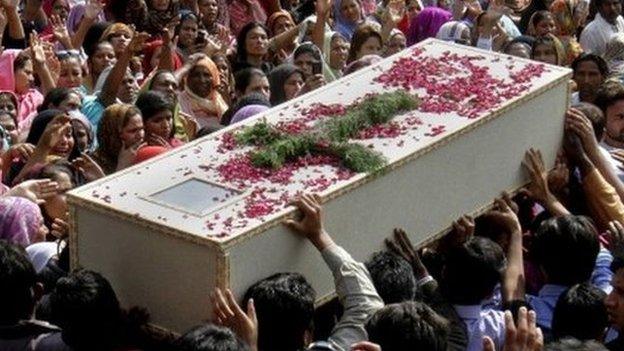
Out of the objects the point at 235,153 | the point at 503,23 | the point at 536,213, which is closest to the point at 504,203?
the point at 536,213

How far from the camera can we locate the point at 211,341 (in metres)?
4.16

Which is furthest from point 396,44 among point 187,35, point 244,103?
point 244,103

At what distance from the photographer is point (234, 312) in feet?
15.3

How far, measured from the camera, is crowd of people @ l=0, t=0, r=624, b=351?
4707 millimetres

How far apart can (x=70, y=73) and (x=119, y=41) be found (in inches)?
30.8

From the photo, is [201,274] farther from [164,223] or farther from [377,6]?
[377,6]

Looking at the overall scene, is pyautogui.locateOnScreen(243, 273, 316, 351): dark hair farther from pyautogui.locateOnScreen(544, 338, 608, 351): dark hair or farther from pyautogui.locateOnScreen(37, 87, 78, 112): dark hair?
pyautogui.locateOnScreen(37, 87, 78, 112): dark hair

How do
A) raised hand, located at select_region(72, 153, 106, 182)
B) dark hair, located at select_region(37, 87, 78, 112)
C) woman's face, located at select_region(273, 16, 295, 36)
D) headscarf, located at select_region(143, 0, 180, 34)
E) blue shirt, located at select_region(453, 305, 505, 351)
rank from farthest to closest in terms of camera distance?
woman's face, located at select_region(273, 16, 295, 36) < headscarf, located at select_region(143, 0, 180, 34) < dark hair, located at select_region(37, 87, 78, 112) < raised hand, located at select_region(72, 153, 106, 182) < blue shirt, located at select_region(453, 305, 505, 351)

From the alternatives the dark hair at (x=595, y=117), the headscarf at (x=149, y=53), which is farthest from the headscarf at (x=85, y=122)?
the dark hair at (x=595, y=117)

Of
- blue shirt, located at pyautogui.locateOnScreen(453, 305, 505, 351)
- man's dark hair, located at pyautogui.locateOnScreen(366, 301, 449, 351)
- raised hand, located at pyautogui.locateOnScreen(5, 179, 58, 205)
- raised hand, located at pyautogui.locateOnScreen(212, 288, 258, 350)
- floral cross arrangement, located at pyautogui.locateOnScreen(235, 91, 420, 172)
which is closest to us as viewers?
man's dark hair, located at pyautogui.locateOnScreen(366, 301, 449, 351)

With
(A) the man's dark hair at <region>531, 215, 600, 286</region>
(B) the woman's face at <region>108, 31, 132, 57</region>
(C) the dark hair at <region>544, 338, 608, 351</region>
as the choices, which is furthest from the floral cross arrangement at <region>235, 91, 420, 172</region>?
(B) the woman's face at <region>108, 31, 132, 57</region>

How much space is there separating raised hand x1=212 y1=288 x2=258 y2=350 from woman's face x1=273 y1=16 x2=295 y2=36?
630 cm

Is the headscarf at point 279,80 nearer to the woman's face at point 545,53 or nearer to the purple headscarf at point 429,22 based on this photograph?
the woman's face at point 545,53

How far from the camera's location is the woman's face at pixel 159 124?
729cm
